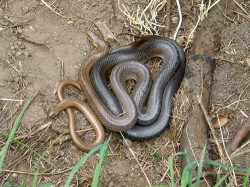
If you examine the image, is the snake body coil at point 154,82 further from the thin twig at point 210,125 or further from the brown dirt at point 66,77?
the thin twig at point 210,125

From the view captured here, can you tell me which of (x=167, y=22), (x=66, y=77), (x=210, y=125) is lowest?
(x=210, y=125)

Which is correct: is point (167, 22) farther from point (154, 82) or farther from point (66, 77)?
point (66, 77)

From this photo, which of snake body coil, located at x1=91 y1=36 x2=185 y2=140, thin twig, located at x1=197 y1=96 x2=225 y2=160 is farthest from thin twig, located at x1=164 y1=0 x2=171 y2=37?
thin twig, located at x1=197 y1=96 x2=225 y2=160

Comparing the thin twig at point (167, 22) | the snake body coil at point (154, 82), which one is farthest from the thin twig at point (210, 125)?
the thin twig at point (167, 22)

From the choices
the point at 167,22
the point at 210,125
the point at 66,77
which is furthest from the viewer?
the point at 167,22

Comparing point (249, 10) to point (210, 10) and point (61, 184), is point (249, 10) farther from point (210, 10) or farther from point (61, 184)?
point (61, 184)

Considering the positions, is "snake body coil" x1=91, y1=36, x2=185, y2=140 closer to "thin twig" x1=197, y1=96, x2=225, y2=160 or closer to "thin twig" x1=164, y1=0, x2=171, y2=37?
"thin twig" x1=164, y1=0, x2=171, y2=37

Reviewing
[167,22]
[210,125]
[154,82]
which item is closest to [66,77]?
[154,82]

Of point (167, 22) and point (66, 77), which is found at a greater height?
point (167, 22)
